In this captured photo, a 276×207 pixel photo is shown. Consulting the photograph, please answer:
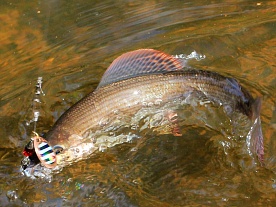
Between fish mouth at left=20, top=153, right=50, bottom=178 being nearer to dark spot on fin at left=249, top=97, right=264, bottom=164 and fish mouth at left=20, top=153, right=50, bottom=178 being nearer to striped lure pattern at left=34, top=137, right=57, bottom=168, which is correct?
striped lure pattern at left=34, top=137, right=57, bottom=168

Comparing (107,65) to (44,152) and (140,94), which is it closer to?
(140,94)

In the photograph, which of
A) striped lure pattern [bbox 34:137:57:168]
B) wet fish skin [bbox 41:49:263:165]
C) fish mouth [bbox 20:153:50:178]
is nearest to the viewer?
striped lure pattern [bbox 34:137:57:168]

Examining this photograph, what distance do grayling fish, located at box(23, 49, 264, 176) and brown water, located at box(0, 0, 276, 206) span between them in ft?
0.73

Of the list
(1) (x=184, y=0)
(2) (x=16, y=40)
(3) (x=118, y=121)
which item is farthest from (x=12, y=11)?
(3) (x=118, y=121)

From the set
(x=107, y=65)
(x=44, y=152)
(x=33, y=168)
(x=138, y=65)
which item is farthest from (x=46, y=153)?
(x=107, y=65)

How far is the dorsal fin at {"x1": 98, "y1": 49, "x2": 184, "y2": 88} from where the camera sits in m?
4.06

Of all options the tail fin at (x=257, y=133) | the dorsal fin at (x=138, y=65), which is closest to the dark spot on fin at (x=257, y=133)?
the tail fin at (x=257, y=133)

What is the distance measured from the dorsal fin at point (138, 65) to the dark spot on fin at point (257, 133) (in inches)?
27.8

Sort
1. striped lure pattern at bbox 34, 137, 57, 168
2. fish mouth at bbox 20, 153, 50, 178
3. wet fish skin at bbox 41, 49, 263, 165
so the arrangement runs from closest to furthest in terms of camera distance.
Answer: striped lure pattern at bbox 34, 137, 57, 168 < fish mouth at bbox 20, 153, 50, 178 < wet fish skin at bbox 41, 49, 263, 165

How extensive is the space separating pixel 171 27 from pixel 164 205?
8.50 ft

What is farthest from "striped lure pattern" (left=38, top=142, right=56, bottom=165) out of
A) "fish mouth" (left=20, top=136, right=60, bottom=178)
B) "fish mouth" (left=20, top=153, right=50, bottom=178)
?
"fish mouth" (left=20, top=153, right=50, bottom=178)

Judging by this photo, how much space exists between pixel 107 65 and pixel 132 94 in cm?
126

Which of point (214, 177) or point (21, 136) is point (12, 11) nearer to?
point (21, 136)

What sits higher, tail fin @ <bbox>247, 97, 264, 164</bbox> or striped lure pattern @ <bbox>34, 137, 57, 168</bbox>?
striped lure pattern @ <bbox>34, 137, 57, 168</bbox>
